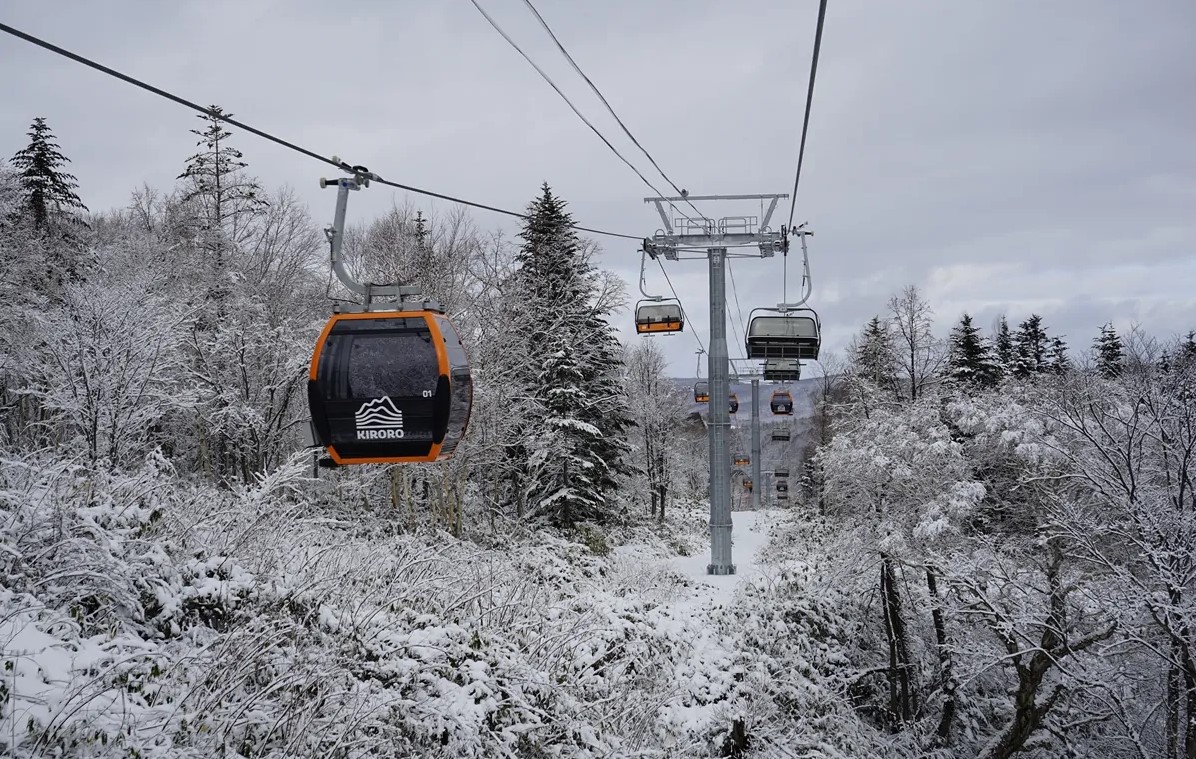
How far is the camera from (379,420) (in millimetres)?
7047

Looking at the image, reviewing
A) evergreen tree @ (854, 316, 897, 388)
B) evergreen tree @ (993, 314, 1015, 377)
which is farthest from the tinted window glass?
evergreen tree @ (993, 314, 1015, 377)

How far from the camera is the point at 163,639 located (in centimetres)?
621

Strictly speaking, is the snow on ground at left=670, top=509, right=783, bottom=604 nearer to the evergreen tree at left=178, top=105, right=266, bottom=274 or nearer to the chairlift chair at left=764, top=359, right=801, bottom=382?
the chairlift chair at left=764, top=359, right=801, bottom=382

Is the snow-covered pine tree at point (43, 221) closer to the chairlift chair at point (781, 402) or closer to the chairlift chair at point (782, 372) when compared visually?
the chairlift chair at point (782, 372)

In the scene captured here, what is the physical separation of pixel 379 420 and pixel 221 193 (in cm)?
2387

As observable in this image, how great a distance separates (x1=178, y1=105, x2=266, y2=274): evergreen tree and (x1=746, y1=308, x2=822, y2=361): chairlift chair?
18883mm

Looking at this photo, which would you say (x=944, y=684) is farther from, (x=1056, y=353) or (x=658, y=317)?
(x=1056, y=353)

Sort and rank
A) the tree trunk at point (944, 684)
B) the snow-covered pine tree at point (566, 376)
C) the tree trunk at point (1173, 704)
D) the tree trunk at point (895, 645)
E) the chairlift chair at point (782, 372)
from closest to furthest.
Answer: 1. the tree trunk at point (1173, 704)
2. the tree trunk at point (944, 684)
3. the tree trunk at point (895, 645)
4. the chairlift chair at point (782, 372)
5. the snow-covered pine tree at point (566, 376)

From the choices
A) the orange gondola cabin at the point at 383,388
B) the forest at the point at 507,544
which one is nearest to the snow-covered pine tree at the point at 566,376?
the forest at the point at 507,544

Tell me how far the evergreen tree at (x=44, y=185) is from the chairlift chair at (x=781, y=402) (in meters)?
33.1

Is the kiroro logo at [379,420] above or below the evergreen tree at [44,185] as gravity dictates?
below

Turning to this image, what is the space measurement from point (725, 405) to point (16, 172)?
27969 millimetres

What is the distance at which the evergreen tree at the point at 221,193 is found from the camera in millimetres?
26578

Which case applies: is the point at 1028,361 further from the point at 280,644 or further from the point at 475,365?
the point at 280,644
